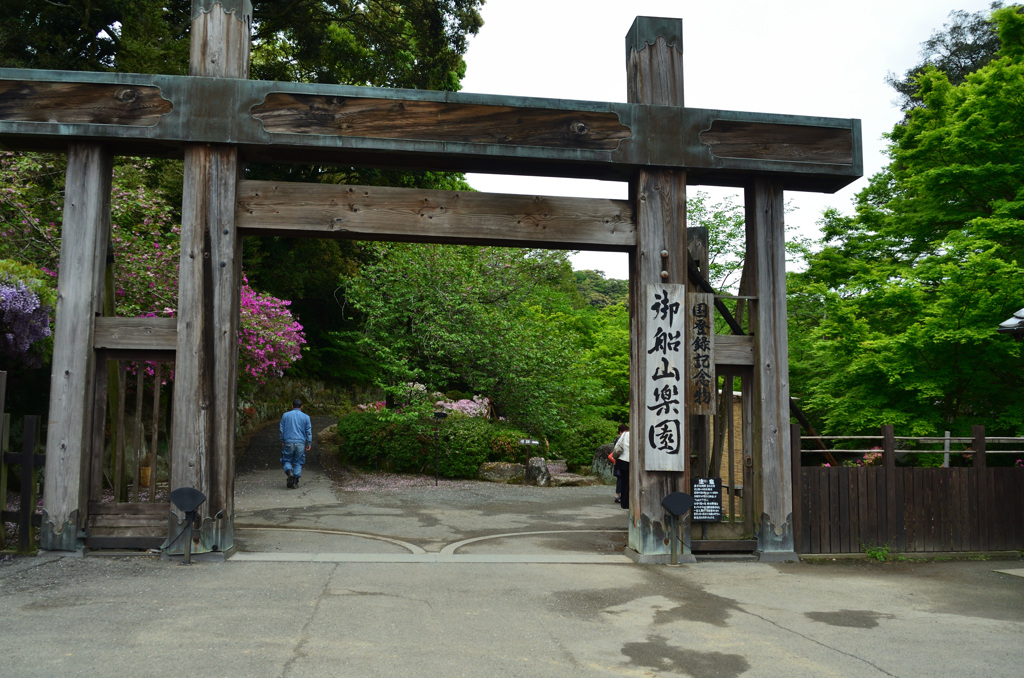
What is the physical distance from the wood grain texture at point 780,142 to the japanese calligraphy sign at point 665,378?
70.1 inches

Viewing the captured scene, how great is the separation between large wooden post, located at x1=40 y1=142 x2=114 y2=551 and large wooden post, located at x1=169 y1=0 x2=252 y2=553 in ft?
3.13

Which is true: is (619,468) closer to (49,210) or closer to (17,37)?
(49,210)

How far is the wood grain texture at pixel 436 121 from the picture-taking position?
8266 mm

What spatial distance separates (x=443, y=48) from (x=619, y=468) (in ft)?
48.4

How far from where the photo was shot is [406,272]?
19859 mm

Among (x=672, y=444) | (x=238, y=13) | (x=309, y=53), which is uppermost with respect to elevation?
(x=309, y=53)

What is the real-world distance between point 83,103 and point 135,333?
2561 millimetres

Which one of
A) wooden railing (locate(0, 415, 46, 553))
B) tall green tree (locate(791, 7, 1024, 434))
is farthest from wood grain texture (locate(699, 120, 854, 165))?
wooden railing (locate(0, 415, 46, 553))

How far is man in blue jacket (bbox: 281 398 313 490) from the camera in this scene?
51.5ft

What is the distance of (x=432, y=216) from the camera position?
8.55m

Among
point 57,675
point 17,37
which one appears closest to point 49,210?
point 17,37

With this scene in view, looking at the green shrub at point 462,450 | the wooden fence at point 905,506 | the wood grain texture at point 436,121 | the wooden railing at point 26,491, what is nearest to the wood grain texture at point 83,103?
the wood grain texture at point 436,121

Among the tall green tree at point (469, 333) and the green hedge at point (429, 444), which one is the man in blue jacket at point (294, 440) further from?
the tall green tree at point (469, 333)

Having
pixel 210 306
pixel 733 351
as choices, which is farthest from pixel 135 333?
pixel 733 351
